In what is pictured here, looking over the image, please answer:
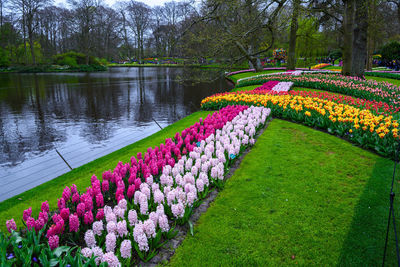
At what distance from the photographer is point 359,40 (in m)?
16.6

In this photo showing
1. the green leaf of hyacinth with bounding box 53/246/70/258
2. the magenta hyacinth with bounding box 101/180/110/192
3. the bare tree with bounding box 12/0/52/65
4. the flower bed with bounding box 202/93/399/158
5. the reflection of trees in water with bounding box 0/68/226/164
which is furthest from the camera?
the bare tree with bounding box 12/0/52/65

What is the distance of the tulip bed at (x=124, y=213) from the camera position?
2.82m

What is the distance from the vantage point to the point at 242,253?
10.6ft

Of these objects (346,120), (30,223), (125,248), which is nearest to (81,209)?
(30,223)

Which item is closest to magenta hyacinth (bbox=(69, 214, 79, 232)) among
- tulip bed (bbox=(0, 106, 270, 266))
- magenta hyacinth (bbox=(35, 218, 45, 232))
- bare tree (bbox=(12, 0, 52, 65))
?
tulip bed (bbox=(0, 106, 270, 266))

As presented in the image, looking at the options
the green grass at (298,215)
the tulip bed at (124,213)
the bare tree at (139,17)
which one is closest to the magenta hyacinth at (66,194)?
the tulip bed at (124,213)

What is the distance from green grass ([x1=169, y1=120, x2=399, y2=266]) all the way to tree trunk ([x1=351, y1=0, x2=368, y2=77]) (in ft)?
43.7

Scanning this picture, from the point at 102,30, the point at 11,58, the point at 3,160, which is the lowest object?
the point at 3,160

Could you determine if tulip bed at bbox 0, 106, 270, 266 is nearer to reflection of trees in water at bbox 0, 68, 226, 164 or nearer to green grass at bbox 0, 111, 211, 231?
green grass at bbox 0, 111, 211, 231

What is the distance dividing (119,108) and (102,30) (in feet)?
221

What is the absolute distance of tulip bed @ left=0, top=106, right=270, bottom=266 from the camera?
2824 mm

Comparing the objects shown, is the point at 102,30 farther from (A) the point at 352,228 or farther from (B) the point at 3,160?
(A) the point at 352,228

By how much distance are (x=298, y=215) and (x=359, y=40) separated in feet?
54.7

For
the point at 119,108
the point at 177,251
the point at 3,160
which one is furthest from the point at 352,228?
the point at 119,108
